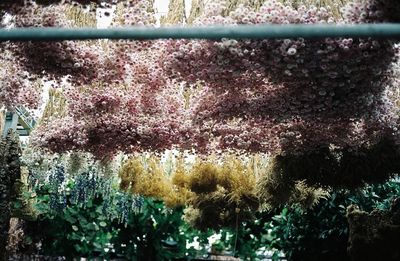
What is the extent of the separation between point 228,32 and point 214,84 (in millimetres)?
2147

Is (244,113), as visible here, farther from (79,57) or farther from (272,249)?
(272,249)

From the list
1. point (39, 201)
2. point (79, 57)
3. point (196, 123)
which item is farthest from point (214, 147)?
point (39, 201)

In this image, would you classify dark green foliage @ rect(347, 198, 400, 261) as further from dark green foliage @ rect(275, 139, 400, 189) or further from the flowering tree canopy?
the flowering tree canopy

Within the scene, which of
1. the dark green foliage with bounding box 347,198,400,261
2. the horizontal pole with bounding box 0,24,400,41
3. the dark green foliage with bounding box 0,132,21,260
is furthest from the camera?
the dark green foliage with bounding box 0,132,21,260

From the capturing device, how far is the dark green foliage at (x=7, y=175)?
588 centimetres

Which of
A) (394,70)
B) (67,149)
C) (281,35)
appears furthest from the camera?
(67,149)

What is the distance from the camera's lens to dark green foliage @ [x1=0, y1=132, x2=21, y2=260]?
5.88m

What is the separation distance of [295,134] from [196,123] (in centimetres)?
93

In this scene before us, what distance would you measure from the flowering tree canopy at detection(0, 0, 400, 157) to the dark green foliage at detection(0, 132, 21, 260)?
2.51 feet

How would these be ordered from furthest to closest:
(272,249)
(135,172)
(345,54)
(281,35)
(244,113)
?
(272,249) → (135,172) → (244,113) → (345,54) → (281,35)

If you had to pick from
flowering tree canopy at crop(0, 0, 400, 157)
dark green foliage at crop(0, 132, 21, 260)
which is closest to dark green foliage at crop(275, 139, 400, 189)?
flowering tree canopy at crop(0, 0, 400, 157)

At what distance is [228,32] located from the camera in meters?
1.91

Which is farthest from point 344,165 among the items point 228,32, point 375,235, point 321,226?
point 228,32

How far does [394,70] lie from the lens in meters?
3.67
